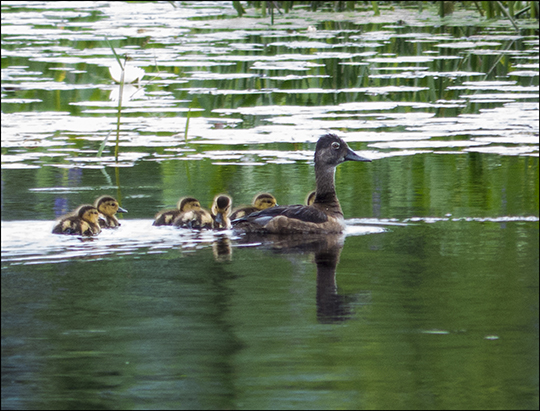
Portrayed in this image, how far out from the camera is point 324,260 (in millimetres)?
5785

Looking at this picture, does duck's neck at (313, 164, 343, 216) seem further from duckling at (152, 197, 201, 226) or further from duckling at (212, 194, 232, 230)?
duckling at (152, 197, 201, 226)

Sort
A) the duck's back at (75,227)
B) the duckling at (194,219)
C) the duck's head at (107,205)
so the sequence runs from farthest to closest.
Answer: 1. the duck's head at (107,205)
2. the duckling at (194,219)
3. the duck's back at (75,227)

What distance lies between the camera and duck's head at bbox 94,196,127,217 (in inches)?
261

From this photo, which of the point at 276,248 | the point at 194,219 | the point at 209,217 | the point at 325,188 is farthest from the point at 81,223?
the point at 325,188

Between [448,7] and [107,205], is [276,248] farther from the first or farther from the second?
[448,7]

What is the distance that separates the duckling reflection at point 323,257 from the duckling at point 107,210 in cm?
80

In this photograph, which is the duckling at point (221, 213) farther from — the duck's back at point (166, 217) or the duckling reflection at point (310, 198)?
the duckling reflection at point (310, 198)

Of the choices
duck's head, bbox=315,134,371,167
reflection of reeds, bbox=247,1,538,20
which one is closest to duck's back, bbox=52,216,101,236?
duck's head, bbox=315,134,371,167

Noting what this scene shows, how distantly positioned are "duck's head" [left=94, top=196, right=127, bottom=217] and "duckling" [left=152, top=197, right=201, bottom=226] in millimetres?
283

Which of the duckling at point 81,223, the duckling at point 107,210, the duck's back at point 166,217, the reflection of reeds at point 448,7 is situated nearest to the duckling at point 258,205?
the duck's back at point 166,217

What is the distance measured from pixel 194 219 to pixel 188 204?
13 centimetres

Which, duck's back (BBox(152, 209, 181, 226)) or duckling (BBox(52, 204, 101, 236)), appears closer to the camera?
duckling (BBox(52, 204, 101, 236))

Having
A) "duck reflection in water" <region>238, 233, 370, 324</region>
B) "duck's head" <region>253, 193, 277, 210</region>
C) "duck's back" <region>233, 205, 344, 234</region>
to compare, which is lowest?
"duck reflection in water" <region>238, 233, 370, 324</region>

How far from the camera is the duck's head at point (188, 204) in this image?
21.8 ft
